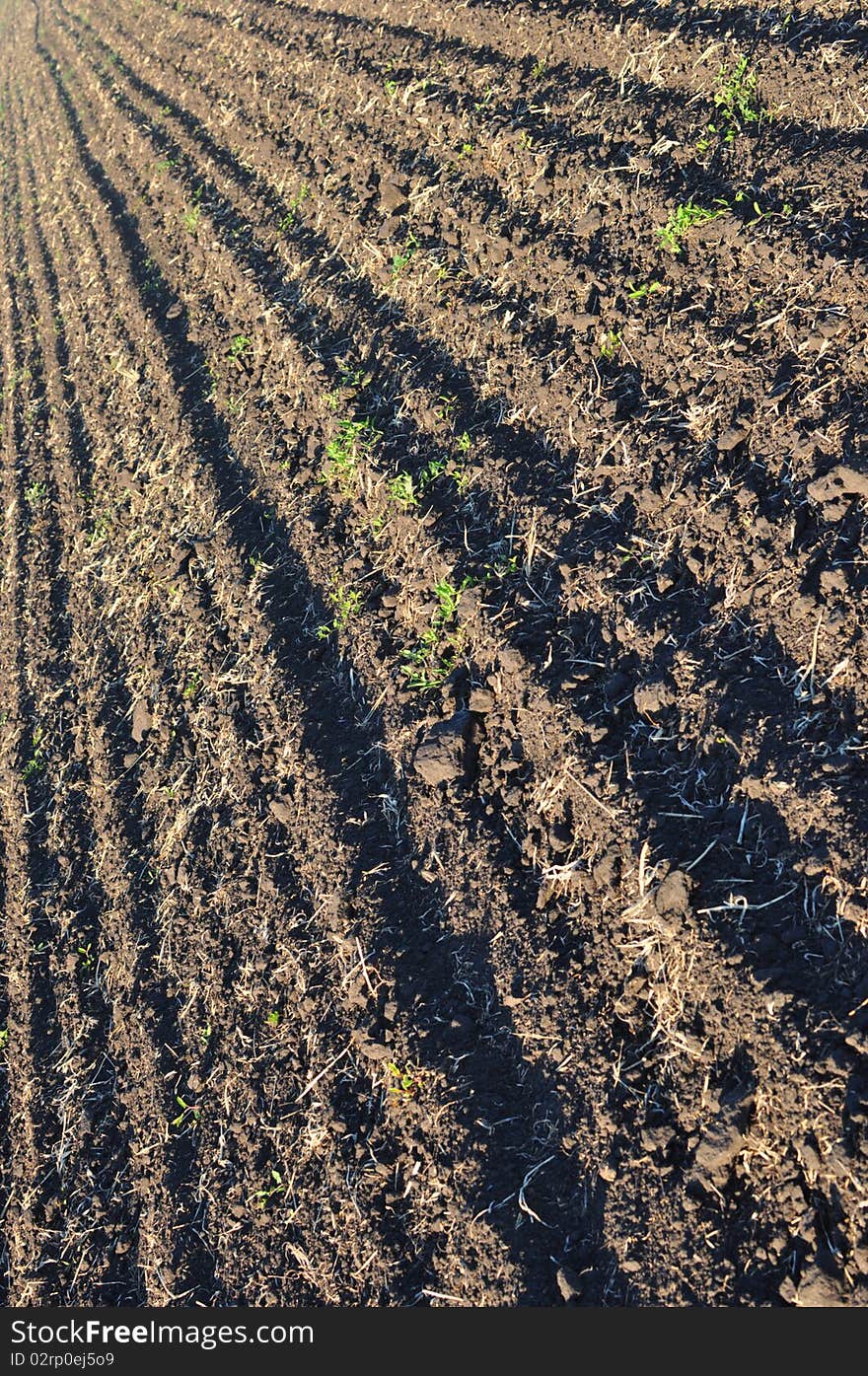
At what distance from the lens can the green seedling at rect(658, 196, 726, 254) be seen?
11.4ft

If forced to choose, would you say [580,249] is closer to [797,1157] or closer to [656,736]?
[656,736]

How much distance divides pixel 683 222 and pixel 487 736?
204cm

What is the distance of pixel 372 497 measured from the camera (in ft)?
12.6

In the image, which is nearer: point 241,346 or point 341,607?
point 341,607

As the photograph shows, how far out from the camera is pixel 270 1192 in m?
2.76

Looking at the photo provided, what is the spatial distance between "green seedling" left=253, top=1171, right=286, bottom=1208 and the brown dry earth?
0.01m

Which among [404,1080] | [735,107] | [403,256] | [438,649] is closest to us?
[404,1080]

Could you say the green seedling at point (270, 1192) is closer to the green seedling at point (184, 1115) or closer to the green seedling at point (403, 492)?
the green seedling at point (184, 1115)

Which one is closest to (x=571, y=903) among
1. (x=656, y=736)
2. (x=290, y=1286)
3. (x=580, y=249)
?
(x=656, y=736)

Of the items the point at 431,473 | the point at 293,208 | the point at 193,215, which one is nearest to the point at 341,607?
the point at 431,473

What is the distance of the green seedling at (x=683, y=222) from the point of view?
3.46 m

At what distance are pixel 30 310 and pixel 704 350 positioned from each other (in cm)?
597

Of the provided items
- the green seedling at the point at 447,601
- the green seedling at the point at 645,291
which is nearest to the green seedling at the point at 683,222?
the green seedling at the point at 645,291

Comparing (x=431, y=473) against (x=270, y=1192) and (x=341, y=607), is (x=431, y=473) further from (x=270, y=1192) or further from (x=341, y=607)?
(x=270, y=1192)
